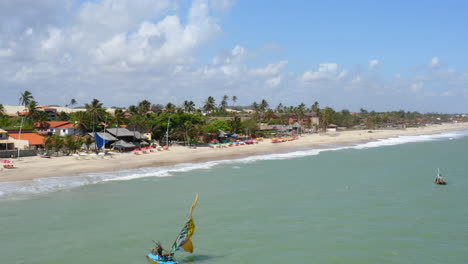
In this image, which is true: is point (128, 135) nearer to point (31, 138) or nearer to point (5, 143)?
point (31, 138)

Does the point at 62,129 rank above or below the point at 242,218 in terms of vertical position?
above

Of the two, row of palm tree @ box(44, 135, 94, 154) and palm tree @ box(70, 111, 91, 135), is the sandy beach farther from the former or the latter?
palm tree @ box(70, 111, 91, 135)

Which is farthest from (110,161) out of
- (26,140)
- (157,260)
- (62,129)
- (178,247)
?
(178,247)

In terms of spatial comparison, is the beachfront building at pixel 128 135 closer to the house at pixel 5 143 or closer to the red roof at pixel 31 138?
the red roof at pixel 31 138

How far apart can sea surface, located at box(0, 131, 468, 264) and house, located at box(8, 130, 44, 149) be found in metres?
17.6

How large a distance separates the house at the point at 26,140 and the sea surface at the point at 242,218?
17563mm

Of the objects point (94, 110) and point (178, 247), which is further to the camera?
point (94, 110)

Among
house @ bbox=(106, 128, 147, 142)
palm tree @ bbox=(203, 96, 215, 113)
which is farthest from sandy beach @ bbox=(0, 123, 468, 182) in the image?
palm tree @ bbox=(203, 96, 215, 113)

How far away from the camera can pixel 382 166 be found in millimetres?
45219

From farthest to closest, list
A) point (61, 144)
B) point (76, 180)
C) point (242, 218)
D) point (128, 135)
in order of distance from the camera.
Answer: point (128, 135)
point (61, 144)
point (76, 180)
point (242, 218)

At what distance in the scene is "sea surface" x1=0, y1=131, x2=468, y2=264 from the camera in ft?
57.2

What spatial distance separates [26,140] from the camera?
4869 cm

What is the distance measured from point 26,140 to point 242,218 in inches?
1516

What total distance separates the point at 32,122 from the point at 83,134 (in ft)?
43.6
